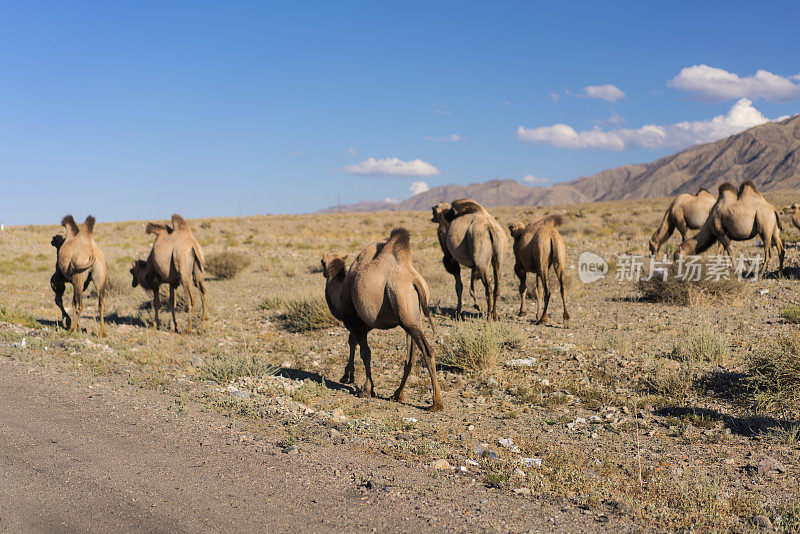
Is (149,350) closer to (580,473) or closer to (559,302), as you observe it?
(580,473)

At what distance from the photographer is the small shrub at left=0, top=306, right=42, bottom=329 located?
10.7 m

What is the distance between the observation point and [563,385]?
22.9 ft

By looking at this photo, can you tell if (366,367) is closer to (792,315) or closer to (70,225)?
(70,225)

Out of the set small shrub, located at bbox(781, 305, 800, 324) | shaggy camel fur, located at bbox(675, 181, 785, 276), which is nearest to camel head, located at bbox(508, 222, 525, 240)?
shaggy camel fur, located at bbox(675, 181, 785, 276)

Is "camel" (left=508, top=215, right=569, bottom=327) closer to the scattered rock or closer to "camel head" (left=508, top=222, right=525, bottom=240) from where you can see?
"camel head" (left=508, top=222, right=525, bottom=240)

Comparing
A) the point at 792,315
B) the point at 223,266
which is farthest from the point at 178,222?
the point at 792,315

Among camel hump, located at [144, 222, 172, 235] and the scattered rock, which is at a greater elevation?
camel hump, located at [144, 222, 172, 235]

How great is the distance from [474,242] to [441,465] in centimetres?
652

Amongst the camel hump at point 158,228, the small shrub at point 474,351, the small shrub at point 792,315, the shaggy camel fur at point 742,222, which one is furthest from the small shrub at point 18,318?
the shaggy camel fur at point 742,222

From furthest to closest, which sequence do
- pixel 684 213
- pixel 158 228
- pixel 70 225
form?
pixel 684 213
pixel 158 228
pixel 70 225

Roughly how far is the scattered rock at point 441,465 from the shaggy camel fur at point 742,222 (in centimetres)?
1101

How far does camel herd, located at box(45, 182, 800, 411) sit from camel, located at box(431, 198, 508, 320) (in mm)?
21

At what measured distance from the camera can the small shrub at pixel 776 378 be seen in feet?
19.0

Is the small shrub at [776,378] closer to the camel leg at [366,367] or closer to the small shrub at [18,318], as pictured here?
the camel leg at [366,367]
